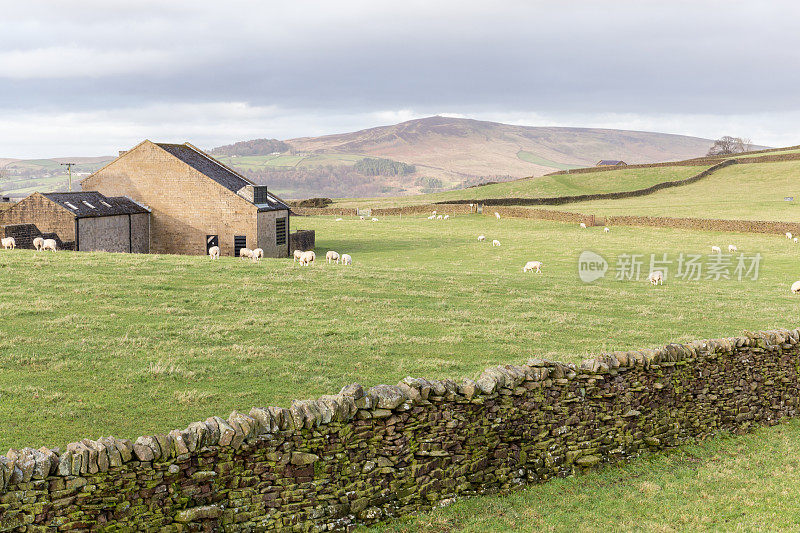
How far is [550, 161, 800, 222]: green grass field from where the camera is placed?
69.1 meters

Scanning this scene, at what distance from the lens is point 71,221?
130 ft

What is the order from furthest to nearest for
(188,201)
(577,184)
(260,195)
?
(577,184) < (260,195) < (188,201)

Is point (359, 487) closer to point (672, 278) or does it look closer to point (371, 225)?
point (672, 278)

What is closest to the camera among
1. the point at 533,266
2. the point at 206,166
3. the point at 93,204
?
the point at 533,266

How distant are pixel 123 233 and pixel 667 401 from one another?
4092 cm

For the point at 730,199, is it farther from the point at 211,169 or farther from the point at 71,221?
the point at 71,221

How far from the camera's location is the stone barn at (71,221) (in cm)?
3916

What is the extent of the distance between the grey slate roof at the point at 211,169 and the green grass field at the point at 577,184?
160 ft

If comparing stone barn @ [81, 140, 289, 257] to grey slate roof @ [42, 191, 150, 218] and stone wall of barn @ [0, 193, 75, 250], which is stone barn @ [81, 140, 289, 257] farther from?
stone wall of barn @ [0, 193, 75, 250]

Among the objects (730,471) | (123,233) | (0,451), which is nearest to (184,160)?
(123,233)

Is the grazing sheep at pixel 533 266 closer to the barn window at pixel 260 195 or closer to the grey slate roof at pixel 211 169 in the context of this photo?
the grey slate roof at pixel 211 169

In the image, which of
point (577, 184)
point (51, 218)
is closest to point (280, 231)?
point (51, 218)

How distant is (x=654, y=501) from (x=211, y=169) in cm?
4492

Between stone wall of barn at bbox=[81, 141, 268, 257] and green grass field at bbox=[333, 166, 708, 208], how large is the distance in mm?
53489
